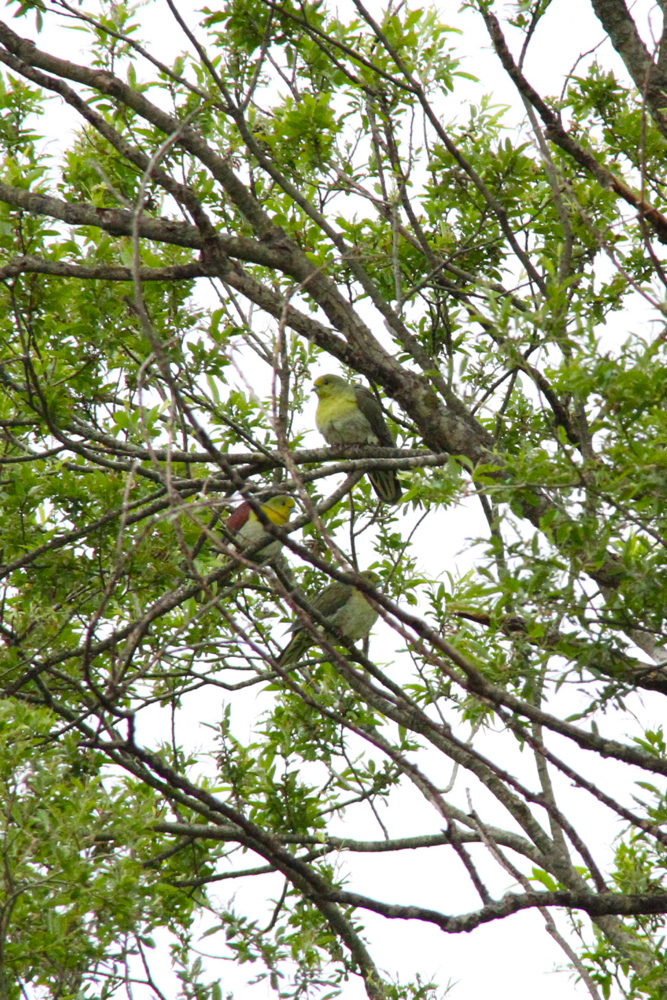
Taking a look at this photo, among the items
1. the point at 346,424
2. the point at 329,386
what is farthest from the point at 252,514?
the point at 329,386

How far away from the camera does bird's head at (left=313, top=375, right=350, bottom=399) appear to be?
8.41 meters

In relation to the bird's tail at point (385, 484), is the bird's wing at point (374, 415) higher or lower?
higher

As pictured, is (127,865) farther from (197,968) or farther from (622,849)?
(622,849)

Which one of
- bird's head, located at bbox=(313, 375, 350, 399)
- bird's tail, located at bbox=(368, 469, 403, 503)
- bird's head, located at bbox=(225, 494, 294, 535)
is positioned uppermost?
bird's head, located at bbox=(313, 375, 350, 399)

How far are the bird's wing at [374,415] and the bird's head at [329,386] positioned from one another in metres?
0.21

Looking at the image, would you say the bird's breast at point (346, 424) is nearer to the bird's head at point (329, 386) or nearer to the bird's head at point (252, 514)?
the bird's head at point (329, 386)

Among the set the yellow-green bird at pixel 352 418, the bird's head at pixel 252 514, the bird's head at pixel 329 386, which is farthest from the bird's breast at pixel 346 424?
the bird's head at pixel 252 514

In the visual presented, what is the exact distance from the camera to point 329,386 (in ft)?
27.9

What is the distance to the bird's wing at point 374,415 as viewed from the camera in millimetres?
8086

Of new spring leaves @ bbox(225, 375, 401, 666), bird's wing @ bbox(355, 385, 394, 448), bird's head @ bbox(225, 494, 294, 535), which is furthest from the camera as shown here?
bird's head @ bbox(225, 494, 294, 535)

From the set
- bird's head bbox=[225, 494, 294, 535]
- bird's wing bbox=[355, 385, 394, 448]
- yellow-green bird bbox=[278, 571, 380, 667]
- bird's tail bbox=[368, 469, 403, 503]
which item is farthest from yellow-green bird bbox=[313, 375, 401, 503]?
yellow-green bird bbox=[278, 571, 380, 667]

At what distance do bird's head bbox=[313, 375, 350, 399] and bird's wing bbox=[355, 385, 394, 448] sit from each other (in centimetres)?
21

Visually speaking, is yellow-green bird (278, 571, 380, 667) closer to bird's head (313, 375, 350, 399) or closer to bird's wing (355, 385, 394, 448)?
bird's wing (355, 385, 394, 448)

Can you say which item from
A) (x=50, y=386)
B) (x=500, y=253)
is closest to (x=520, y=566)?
(x=50, y=386)
